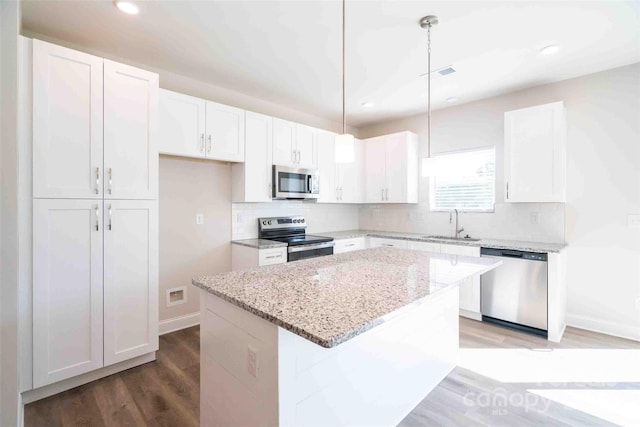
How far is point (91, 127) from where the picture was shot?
213 cm

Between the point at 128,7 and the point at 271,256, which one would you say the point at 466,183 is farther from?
the point at 128,7

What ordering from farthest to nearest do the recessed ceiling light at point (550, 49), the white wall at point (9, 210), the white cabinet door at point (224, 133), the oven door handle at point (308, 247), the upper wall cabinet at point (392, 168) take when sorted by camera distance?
the upper wall cabinet at point (392, 168)
the oven door handle at point (308, 247)
the white cabinet door at point (224, 133)
the recessed ceiling light at point (550, 49)
the white wall at point (9, 210)

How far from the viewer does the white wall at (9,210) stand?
5.41ft

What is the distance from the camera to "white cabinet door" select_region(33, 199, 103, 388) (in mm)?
1947

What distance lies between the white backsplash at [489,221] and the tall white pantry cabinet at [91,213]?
335cm

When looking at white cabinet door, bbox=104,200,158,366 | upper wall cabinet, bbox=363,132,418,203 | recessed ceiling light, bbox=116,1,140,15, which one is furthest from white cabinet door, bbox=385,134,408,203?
recessed ceiling light, bbox=116,1,140,15

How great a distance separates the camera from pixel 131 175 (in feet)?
7.55

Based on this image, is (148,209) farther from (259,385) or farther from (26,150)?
(259,385)

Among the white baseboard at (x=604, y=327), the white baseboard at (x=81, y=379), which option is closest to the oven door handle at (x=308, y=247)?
the white baseboard at (x=81, y=379)

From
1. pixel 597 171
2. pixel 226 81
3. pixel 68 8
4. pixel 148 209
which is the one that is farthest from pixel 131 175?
pixel 597 171

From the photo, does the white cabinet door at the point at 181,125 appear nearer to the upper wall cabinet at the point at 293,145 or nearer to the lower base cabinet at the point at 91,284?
the lower base cabinet at the point at 91,284

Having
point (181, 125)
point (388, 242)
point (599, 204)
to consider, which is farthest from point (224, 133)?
point (599, 204)

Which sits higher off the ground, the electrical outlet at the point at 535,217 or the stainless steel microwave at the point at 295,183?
the stainless steel microwave at the point at 295,183

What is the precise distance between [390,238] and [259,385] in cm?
310
